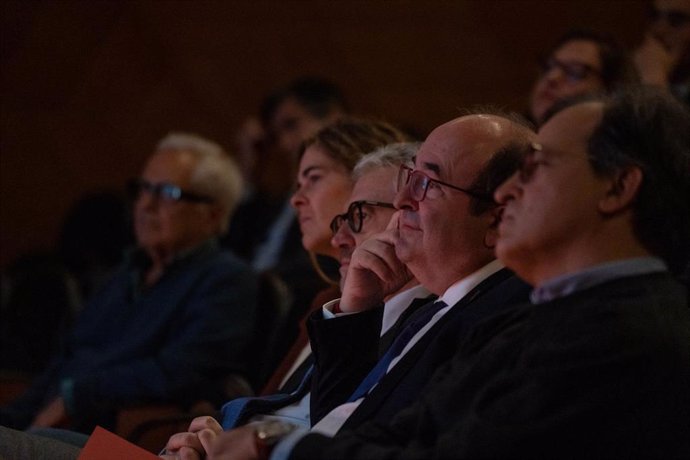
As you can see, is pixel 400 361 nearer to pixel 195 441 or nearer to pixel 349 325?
pixel 349 325

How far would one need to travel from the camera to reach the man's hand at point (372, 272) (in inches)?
82.0

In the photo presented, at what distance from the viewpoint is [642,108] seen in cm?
162

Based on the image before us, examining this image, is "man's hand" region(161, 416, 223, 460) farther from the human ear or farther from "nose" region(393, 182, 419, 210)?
the human ear

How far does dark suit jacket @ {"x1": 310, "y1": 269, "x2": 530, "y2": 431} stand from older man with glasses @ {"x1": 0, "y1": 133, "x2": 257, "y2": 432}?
3.74ft

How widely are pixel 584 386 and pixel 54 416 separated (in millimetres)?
2196

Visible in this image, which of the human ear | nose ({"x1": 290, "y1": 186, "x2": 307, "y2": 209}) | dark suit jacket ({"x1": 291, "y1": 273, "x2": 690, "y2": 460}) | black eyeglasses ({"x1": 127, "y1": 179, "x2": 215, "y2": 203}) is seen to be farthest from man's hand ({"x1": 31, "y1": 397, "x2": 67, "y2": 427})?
the human ear

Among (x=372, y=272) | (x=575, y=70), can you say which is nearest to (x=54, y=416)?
(x=372, y=272)

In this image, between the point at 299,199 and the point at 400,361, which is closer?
the point at 400,361

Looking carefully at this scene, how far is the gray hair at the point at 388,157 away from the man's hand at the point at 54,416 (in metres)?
1.26

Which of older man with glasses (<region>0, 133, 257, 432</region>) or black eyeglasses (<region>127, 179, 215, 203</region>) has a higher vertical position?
black eyeglasses (<region>127, 179, 215, 203</region>)

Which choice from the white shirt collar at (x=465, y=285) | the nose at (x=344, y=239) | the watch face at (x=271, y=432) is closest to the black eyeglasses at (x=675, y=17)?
the nose at (x=344, y=239)

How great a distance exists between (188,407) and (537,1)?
1.74 metres

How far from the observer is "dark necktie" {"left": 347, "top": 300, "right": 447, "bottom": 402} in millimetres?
1994

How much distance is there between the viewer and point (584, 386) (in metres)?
1.47
